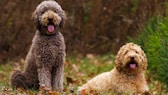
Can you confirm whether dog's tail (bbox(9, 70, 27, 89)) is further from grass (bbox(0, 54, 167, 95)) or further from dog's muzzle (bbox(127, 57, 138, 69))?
dog's muzzle (bbox(127, 57, 138, 69))

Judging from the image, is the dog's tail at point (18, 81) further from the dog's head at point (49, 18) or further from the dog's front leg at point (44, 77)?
the dog's head at point (49, 18)

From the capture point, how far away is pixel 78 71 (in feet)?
55.9

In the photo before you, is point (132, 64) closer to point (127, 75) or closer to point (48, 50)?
point (127, 75)

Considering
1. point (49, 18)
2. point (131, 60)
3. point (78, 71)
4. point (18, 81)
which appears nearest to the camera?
point (131, 60)

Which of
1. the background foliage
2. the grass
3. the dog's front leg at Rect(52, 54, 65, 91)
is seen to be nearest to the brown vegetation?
the grass

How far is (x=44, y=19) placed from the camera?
1182 centimetres

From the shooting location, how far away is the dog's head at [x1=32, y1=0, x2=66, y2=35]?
11781 mm

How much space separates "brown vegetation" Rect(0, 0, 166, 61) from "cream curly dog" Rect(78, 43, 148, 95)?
6026 millimetres

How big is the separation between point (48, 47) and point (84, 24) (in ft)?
27.8

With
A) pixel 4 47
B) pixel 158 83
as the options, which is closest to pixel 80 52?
pixel 4 47

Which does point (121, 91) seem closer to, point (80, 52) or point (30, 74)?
point (30, 74)

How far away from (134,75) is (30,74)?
6.10 feet

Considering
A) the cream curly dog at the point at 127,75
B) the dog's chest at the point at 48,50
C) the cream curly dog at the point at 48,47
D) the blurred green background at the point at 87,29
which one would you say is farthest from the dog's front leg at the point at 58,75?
the blurred green background at the point at 87,29

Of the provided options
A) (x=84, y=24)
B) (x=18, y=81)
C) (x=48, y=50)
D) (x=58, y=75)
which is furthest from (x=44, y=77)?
(x=84, y=24)
